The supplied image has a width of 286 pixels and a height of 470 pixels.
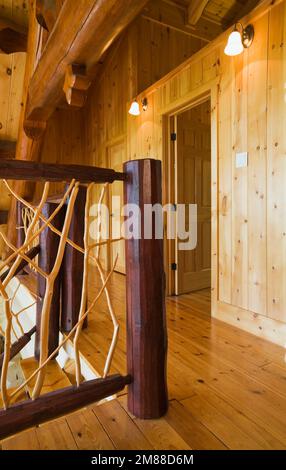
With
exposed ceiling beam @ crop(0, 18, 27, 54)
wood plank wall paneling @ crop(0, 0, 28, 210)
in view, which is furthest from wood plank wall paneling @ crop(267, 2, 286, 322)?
exposed ceiling beam @ crop(0, 18, 27, 54)

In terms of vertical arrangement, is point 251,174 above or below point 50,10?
below

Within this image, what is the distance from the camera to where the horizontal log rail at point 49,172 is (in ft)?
3.15

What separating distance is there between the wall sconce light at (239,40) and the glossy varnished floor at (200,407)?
2.08 meters

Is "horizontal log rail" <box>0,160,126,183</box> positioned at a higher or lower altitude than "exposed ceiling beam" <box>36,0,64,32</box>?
lower

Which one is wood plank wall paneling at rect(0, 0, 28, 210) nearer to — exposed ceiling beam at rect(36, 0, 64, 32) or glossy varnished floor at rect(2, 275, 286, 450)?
exposed ceiling beam at rect(36, 0, 64, 32)

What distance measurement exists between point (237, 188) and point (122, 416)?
1740mm

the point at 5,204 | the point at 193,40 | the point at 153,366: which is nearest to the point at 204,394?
the point at 153,366

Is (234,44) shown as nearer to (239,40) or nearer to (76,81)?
(239,40)

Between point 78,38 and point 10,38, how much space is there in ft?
Answer: 9.08

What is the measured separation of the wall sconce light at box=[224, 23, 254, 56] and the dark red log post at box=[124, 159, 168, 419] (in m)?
1.41

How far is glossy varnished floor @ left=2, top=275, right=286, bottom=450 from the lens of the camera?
3.68 feet

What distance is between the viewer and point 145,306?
124 cm

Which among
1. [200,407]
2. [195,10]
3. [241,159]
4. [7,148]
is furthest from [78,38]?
[195,10]
